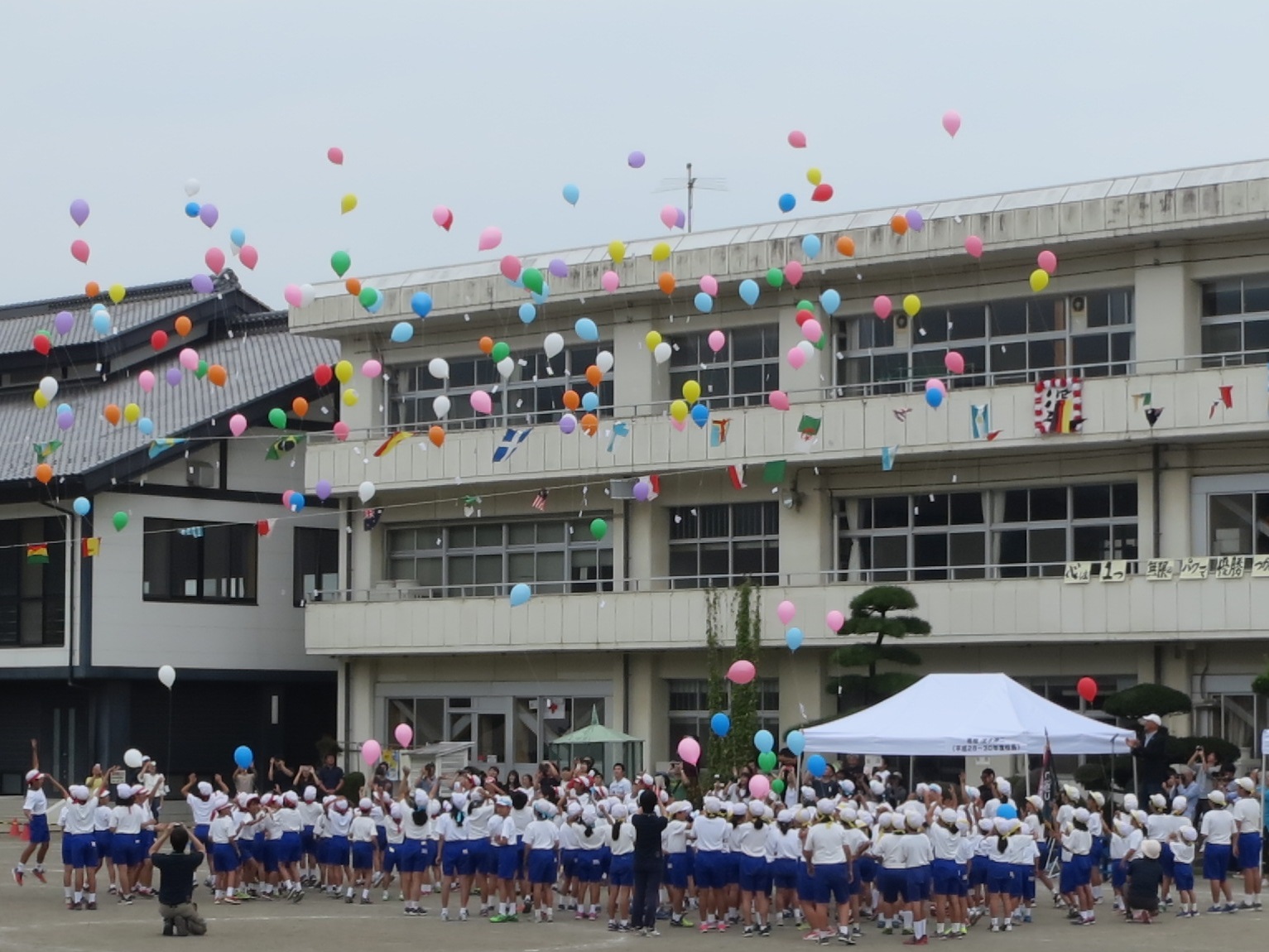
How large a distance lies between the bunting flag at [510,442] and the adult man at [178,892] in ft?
53.4

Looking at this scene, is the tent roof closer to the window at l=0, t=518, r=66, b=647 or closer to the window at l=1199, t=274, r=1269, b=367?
the window at l=1199, t=274, r=1269, b=367

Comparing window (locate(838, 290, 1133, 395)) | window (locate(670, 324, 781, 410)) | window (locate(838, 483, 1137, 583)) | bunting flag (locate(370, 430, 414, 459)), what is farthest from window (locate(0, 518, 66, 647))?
window (locate(838, 290, 1133, 395))

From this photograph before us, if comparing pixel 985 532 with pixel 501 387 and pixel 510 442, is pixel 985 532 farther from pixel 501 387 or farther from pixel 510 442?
pixel 501 387

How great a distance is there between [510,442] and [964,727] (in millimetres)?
14713

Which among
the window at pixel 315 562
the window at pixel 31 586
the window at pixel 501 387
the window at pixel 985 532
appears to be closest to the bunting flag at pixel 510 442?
the window at pixel 501 387

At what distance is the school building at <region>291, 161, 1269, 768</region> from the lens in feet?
102

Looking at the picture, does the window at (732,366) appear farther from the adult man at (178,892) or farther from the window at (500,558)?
the adult man at (178,892)

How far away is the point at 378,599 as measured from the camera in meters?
39.2

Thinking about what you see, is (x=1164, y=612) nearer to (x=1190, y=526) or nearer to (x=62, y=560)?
(x=1190, y=526)

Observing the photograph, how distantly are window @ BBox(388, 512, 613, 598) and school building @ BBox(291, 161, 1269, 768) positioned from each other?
0.06 metres

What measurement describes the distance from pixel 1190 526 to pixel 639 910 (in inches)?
506

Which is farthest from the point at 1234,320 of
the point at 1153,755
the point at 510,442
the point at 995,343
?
the point at 510,442

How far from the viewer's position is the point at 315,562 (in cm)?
4175

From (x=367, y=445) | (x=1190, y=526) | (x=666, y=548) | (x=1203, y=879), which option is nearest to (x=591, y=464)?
(x=666, y=548)
